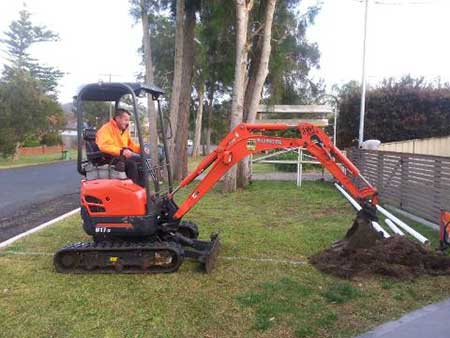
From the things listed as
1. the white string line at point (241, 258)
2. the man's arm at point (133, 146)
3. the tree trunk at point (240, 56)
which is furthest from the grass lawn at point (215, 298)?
the tree trunk at point (240, 56)

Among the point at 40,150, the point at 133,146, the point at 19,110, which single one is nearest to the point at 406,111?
the point at 133,146

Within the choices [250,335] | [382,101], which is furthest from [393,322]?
[382,101]

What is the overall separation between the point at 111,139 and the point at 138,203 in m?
0.89

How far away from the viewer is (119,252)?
6.44 m

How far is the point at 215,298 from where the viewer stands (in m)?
5.50

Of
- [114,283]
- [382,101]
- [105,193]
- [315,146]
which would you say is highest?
[382,101]

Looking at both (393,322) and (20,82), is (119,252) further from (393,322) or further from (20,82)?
(20,82)

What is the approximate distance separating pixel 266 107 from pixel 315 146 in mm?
12887

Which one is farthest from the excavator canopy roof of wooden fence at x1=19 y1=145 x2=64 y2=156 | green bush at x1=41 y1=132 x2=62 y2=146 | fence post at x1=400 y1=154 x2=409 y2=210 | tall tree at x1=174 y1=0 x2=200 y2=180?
green bush at x1=41 y1=132 x2=62 y2=146

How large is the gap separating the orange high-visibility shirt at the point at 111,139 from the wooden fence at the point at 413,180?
5.59 metres

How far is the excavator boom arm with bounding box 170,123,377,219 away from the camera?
23.0ft

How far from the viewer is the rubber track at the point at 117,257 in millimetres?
6438

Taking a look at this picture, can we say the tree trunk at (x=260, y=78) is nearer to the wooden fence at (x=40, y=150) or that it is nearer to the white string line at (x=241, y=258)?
the white string line at (x=241, y=258)

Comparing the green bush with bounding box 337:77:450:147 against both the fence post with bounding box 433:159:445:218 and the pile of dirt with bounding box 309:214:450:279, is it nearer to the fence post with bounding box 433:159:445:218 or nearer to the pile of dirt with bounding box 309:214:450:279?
the fence post with bounding box 433:159:445:218
